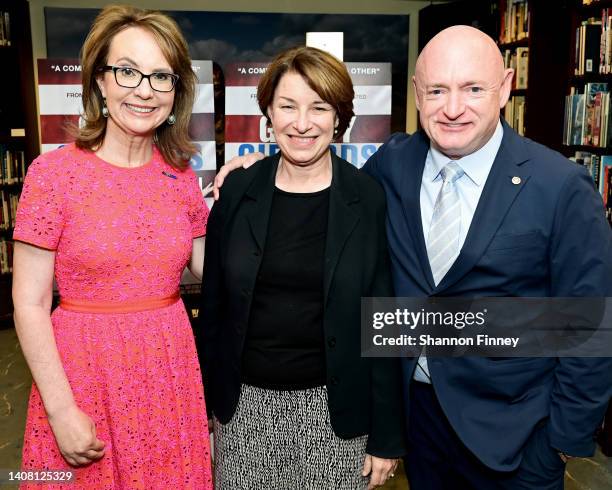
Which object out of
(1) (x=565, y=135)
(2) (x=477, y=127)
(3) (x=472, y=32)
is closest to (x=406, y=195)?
(2) (x=477, y=127)

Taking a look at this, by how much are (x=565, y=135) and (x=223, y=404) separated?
340 centimetres

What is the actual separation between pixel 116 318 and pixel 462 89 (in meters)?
1.06

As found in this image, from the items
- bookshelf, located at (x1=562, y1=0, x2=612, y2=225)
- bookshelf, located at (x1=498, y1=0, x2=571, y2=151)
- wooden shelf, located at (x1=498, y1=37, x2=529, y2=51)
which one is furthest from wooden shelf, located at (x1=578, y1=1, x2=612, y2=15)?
wooden shelf, located at (x1=498, y1=37, x2=529, y2=51)

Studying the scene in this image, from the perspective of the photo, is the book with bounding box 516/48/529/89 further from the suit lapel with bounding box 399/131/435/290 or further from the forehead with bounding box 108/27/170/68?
the forehead with bounding box 108/27/170/68

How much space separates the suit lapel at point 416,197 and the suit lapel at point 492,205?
7 cm

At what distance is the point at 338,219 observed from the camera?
1.55 meters

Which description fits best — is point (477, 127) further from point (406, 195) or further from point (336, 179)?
point (336, 179)

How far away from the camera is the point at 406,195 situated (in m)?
1.63

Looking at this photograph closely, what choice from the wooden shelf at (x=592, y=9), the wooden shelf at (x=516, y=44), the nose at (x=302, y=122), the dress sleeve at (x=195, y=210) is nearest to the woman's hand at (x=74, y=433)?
the dress sleeve at (x=195, y=210)

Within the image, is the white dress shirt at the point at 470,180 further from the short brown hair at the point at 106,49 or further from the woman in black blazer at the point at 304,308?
the short brown hair at the point at 106,49

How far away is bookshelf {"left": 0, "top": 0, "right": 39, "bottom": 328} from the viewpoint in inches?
205

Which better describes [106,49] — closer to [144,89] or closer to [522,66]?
[144,89]

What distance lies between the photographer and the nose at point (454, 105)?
1.48 m

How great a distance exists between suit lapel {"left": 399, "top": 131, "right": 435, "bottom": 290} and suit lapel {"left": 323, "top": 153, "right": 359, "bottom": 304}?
5.8 inches
